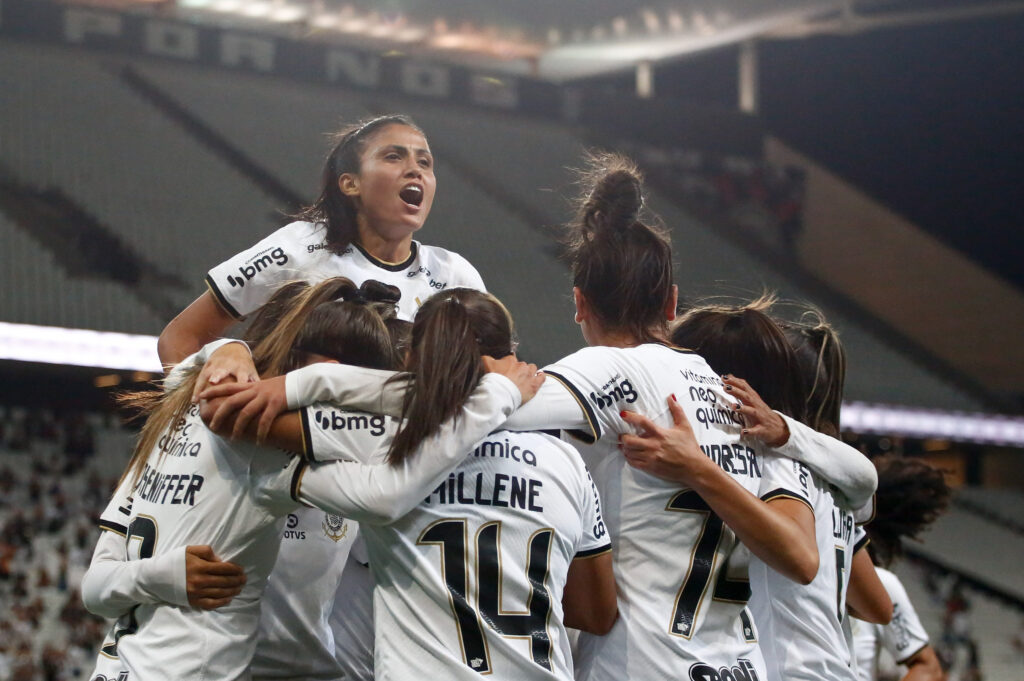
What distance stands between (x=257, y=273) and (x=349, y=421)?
1.38 metres

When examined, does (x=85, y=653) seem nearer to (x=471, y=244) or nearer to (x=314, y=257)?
(x=314, y=257)

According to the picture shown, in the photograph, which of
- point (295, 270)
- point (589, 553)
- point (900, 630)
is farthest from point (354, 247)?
point (900, 630)

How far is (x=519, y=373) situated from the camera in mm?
2633

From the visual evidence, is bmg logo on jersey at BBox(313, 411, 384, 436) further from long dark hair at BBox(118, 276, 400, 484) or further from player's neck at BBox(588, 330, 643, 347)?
player's neck at BBox(588, 330, 643, 347)

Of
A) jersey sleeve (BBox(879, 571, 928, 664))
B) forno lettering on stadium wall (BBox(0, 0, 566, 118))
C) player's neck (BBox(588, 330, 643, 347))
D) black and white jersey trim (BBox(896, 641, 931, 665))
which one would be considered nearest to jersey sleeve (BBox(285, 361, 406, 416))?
player's neck (BBox(588, 330, 643, 347))

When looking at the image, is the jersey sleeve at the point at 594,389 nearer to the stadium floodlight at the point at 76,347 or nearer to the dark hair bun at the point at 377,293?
the dark hair bun at the point at 377,293

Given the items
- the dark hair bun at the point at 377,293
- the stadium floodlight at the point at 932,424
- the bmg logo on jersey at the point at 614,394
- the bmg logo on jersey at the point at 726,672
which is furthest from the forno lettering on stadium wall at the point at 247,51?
the bmg logo on jersey at the point at 726,672

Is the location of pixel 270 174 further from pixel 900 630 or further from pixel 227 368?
pixel 227 368

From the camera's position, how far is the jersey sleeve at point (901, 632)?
470 centimetres

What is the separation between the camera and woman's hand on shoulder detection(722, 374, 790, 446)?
289 centimetres

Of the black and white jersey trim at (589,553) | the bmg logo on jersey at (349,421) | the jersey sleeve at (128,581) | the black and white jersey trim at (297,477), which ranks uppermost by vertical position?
the bmg logo on jersey at (349,421)

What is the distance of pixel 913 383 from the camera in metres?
18.6

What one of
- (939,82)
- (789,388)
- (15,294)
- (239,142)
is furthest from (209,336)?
(939,82)

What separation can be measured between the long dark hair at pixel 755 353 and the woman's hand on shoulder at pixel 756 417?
237 mm
